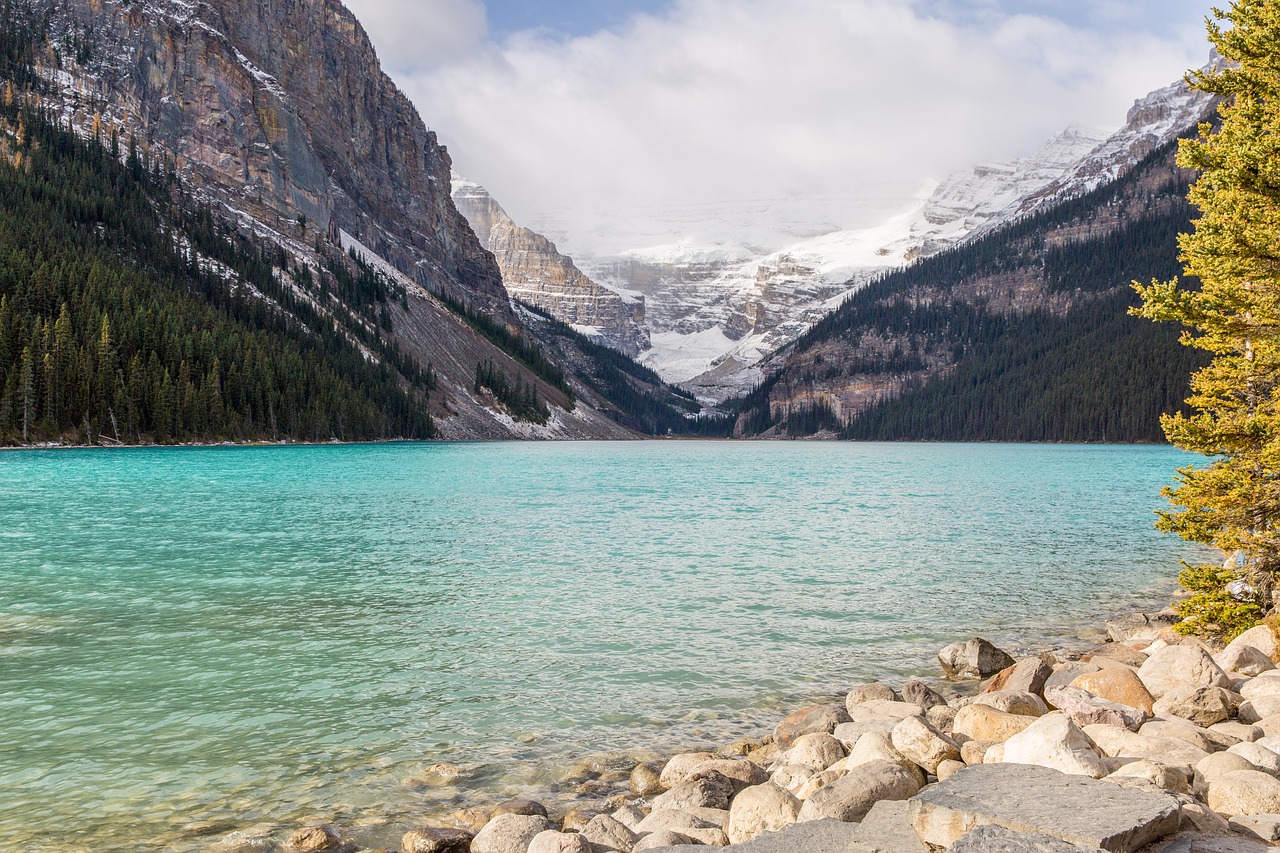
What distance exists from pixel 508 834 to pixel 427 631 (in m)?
10.3

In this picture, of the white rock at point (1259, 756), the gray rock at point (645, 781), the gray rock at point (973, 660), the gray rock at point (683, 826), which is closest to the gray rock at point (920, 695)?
the gray rock at point (973, 660)

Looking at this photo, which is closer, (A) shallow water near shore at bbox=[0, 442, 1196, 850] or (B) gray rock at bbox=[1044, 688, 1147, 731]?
(B) gray rock at bbox=[1044, 688, 1147, 731]

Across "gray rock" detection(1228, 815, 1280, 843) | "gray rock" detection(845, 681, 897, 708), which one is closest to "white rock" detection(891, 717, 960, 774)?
"gray rock" detection(1228, 815, 1280, 843)

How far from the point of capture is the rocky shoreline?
232 inches

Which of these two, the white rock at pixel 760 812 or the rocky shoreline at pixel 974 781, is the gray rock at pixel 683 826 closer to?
the rocky shoreline at pixel 974 781

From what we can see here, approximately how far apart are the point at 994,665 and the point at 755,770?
7605mm

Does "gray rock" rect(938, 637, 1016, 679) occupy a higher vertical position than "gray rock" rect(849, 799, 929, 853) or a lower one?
lower

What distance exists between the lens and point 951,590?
2339 cm

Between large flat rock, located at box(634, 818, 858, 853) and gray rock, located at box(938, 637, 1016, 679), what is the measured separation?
928 cm

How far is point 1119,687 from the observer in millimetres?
10922

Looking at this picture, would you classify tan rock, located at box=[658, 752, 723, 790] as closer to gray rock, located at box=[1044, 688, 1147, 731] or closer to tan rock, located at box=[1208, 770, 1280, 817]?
gray rock, located at box=[1044, 688, 1147, 731]

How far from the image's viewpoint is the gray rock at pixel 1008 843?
196 inches

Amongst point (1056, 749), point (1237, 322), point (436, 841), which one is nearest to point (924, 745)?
point (1056, 749)

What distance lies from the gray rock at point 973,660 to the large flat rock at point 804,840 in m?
9.28
